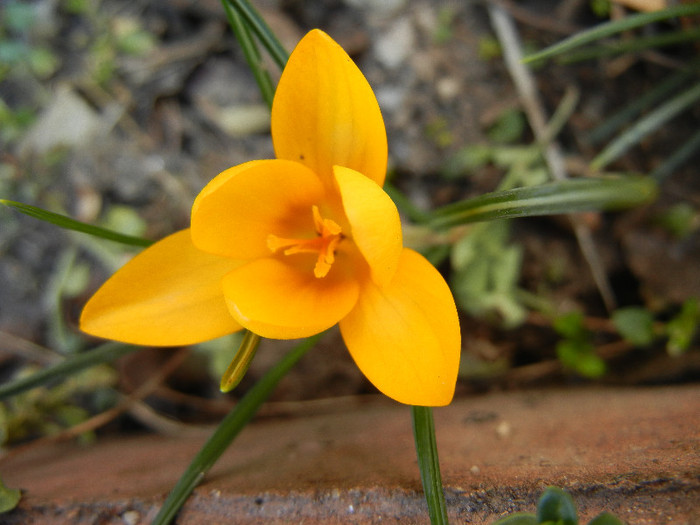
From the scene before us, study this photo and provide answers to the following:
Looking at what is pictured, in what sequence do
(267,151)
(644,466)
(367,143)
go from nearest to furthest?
1. (644,466)
2. (367,143)
3. (267,151)

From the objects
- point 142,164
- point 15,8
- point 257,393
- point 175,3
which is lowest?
point 257,393

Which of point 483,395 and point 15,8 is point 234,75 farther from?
point 483,395

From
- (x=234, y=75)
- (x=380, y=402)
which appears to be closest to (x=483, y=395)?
(x=380, y=402)

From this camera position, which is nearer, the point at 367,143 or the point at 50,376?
the point at 367,143

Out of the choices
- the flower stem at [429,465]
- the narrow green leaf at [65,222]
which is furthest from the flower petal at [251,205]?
the flower stem at [429,465]

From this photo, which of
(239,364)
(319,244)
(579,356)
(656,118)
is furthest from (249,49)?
(579,356)

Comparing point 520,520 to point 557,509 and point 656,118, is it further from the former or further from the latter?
point 656,118
